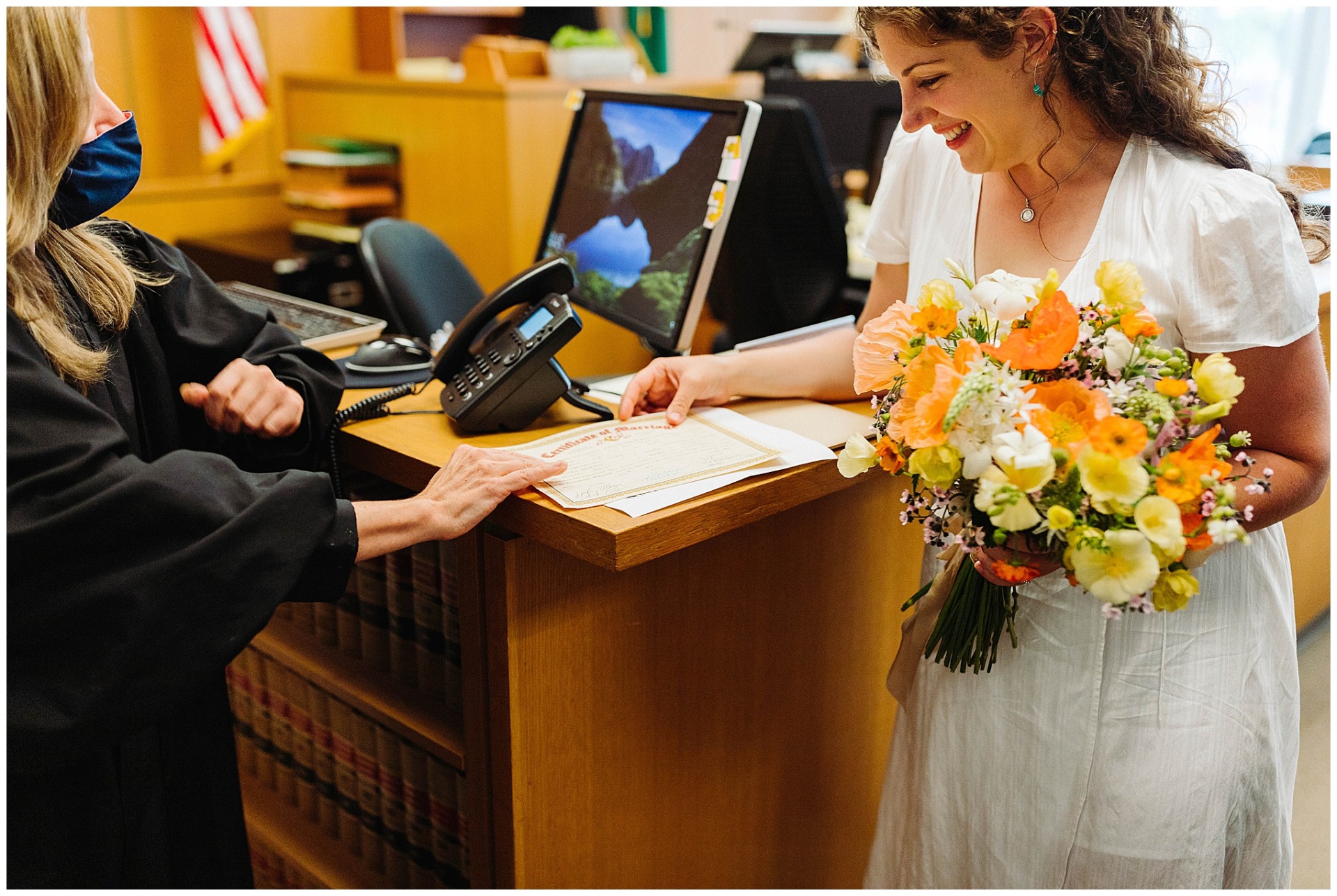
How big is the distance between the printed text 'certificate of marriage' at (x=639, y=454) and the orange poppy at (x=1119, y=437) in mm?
450

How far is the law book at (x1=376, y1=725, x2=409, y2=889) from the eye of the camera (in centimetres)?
170

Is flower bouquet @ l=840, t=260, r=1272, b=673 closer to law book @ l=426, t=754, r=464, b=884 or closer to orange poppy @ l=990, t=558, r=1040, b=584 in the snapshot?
orange poppy @ l=990, t=558, r=1040, b=584

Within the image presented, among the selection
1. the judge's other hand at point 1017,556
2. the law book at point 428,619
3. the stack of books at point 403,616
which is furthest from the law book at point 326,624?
the judge's other hand at point 1017,556

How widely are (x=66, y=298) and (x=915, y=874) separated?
1.26 meters

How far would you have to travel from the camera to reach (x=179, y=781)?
1.42 meters

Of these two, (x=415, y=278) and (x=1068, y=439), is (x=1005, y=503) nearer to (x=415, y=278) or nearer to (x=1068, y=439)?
(x=1068, y=439)

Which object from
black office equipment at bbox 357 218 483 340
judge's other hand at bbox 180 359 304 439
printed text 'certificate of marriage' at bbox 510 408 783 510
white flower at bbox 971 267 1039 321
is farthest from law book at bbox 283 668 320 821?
white flower at bbox 971 267 1039 321

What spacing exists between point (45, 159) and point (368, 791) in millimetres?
1071

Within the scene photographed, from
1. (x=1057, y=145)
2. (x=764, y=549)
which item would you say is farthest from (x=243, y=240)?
(x=1057, y=145)

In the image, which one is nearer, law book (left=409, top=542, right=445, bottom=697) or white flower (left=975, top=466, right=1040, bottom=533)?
white flower (left=975, top=466, right=1040, bottom=533)

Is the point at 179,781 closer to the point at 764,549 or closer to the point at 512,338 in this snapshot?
the point at 512,338

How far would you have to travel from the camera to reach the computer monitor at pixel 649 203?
5.35ft

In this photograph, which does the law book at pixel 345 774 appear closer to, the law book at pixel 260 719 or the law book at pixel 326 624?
the law book at pixel 326 624

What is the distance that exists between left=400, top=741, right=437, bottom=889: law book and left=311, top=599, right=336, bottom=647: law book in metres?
0.24
